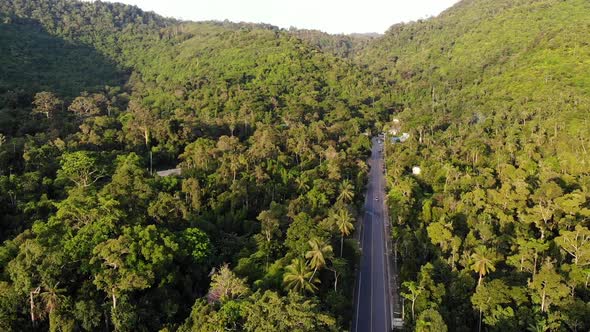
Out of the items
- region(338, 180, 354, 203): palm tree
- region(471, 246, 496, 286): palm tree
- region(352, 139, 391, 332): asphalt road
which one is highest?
region(338, 180, 354, 203): palm tree

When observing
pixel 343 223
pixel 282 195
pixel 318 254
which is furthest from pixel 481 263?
pixel 282 195

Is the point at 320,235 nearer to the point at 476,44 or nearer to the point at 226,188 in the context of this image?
the point at 226,188

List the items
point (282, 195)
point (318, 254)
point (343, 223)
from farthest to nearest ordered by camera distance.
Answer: point (282, 195) → point (343, 223) → point (318, 254)

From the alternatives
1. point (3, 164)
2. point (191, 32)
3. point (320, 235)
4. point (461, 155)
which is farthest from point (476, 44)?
point (3, 164)

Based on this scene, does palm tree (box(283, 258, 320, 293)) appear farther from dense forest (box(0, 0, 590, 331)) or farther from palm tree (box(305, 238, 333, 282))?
palm tree (box(305, 238, 333, 282))

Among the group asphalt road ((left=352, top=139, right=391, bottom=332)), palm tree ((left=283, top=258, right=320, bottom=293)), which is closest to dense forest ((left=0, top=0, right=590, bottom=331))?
palm tree ((left=283, top=258, right=320, bottom=293))

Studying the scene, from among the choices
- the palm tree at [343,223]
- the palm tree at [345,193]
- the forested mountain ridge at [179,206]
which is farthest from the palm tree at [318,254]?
the palm tree at [345,193]

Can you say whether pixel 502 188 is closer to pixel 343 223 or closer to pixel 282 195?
pixel 343 223
